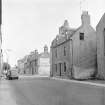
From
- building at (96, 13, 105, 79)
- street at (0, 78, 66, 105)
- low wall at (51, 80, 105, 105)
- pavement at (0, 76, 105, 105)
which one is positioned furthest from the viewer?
building at (96, 13, 105, 79)

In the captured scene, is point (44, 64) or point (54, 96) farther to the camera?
point (44, 64)

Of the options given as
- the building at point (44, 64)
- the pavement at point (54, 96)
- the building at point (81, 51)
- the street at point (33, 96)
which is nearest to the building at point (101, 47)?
the building at point (81, 51)

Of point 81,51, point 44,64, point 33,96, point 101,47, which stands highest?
point 101,47

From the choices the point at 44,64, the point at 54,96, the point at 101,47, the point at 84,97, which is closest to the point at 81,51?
the point at 101,47

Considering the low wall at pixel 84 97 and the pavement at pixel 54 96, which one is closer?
the low wall at pixel 84 97

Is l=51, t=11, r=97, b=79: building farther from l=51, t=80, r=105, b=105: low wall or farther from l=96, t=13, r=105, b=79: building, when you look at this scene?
l=51, t=80, r=105, b=105: low wall

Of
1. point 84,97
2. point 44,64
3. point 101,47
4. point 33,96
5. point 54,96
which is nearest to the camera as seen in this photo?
point 84,97

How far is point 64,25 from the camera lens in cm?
4700

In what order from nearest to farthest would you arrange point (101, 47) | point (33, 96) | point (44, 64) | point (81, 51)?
point (33, 96) → point (101, 47) → point (81, 51) → point (44, 64)

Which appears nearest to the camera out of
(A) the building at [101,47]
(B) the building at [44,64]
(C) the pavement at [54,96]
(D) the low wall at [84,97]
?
(D) the low wall at [84,97]

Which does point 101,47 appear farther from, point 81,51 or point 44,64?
point 44,64

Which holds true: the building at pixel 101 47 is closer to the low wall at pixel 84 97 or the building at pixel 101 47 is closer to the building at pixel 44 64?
the low wall at pixel 84 97

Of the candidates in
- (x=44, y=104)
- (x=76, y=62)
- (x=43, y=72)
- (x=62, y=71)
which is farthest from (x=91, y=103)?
(x=43, y=72)

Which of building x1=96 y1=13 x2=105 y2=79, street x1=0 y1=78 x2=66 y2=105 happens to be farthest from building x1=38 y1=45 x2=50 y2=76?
street x1=0 y1=78 x2=66 y2=105
